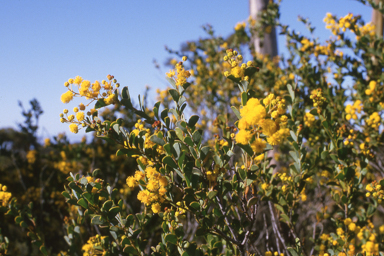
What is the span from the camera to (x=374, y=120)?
2.42 meters

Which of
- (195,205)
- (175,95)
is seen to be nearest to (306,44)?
(175,95)

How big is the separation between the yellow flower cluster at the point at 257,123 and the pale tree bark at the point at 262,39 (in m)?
4.22

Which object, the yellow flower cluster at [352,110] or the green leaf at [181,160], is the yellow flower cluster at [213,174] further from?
the yellow flower cluster at [352,110]

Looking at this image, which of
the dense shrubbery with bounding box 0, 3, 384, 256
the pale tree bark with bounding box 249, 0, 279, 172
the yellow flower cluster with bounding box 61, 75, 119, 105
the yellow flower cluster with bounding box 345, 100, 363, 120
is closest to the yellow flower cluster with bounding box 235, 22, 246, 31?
the pale tree bark with bounding box 249, 0, 279, 172

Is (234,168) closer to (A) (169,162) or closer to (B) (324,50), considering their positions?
(A) (169,162)

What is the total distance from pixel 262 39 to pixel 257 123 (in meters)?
4.38

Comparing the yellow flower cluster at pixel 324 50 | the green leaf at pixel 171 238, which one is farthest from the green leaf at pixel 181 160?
the yellow flower cluster at pixel 324 50

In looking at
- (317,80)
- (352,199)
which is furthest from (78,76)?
(317,80)

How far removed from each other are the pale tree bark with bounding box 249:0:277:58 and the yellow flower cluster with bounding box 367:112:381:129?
2.98 meters

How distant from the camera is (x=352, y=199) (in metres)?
1.83

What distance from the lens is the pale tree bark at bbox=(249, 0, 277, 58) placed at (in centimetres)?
509

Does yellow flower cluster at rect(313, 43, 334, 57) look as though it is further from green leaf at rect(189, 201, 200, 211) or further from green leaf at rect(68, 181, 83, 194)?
green leaf at rect(68, 181, 83, 194)

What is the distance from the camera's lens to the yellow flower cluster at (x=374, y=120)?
2.38 metres

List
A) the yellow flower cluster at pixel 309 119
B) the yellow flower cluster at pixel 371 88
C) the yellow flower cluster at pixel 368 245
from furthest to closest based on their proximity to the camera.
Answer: the yellow flower cluster at pixel 371 88, the yellow flower cluster at pixel 309 119, the yellow flower cluster at pixel 368 245
